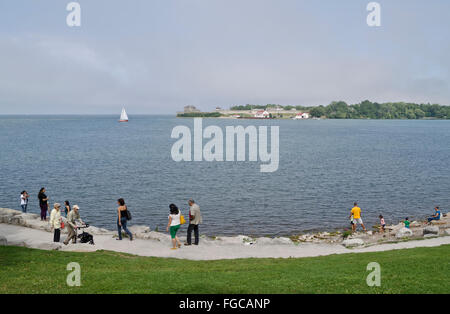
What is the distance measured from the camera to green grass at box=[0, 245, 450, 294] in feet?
34.5

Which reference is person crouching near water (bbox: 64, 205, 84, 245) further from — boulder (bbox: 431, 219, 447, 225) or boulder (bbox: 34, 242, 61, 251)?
boulder (bbox: 431, 219, 447, 225)

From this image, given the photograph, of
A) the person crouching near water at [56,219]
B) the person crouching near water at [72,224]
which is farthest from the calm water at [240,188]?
the person crouching near water at [72,224]

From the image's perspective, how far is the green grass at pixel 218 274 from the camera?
10523 millimetres

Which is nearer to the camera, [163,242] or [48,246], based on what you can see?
[48,246]

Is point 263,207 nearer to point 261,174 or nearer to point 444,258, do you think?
point 261,174

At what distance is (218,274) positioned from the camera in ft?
41.2

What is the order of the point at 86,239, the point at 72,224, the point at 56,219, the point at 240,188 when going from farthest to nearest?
the point at 240,188
the point at 86,239
the point at 56,219
the point at 72,224

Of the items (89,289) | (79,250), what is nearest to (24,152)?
(79,250)

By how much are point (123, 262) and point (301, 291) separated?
7.61 meters

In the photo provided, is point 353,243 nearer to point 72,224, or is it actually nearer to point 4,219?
point 72,224

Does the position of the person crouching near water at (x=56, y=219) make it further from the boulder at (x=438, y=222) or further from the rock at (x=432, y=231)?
the boulder at (x=438, y=222)

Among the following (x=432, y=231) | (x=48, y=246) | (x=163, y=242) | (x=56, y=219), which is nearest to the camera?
Result: (x=48, y=246)

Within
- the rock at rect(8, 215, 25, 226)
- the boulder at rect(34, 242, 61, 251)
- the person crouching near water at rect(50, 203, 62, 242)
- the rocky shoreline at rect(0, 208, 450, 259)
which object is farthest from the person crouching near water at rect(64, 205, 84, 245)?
the rock at rect(8, 215, 25, 226)

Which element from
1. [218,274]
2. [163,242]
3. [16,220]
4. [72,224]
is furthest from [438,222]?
[16,220]
